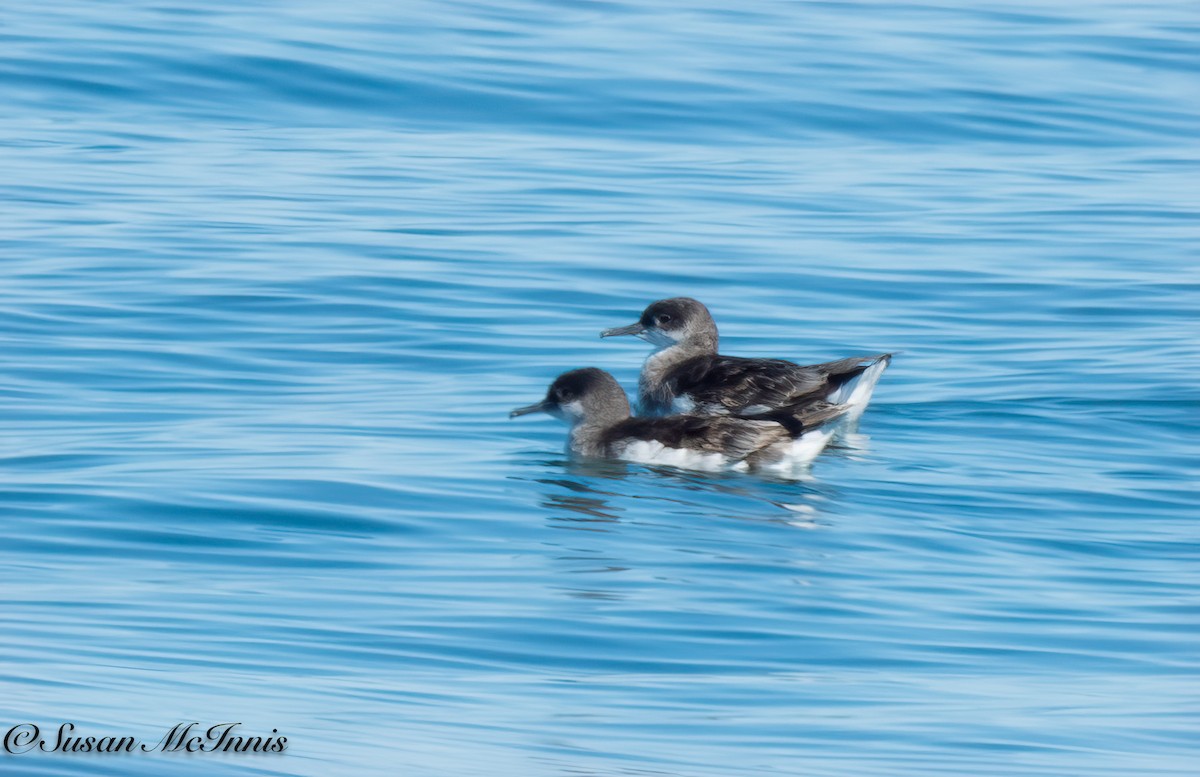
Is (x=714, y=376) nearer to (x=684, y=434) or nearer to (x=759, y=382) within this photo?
(x=759, y=382)

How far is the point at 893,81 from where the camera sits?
960 inches

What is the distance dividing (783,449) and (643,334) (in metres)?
2.68

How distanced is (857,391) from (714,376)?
3.87 ft

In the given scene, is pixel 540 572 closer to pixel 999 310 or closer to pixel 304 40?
pixel 999 310

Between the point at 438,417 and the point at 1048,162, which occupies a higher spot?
the point at 1048,162

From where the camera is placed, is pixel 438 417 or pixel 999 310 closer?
pixel 438 417

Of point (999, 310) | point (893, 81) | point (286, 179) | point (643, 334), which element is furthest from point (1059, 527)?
point (893, 81)

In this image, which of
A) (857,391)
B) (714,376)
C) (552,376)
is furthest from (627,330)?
(857,391)

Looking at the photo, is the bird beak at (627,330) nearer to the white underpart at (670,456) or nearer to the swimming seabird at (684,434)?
the swimming seabird at (684,434)
